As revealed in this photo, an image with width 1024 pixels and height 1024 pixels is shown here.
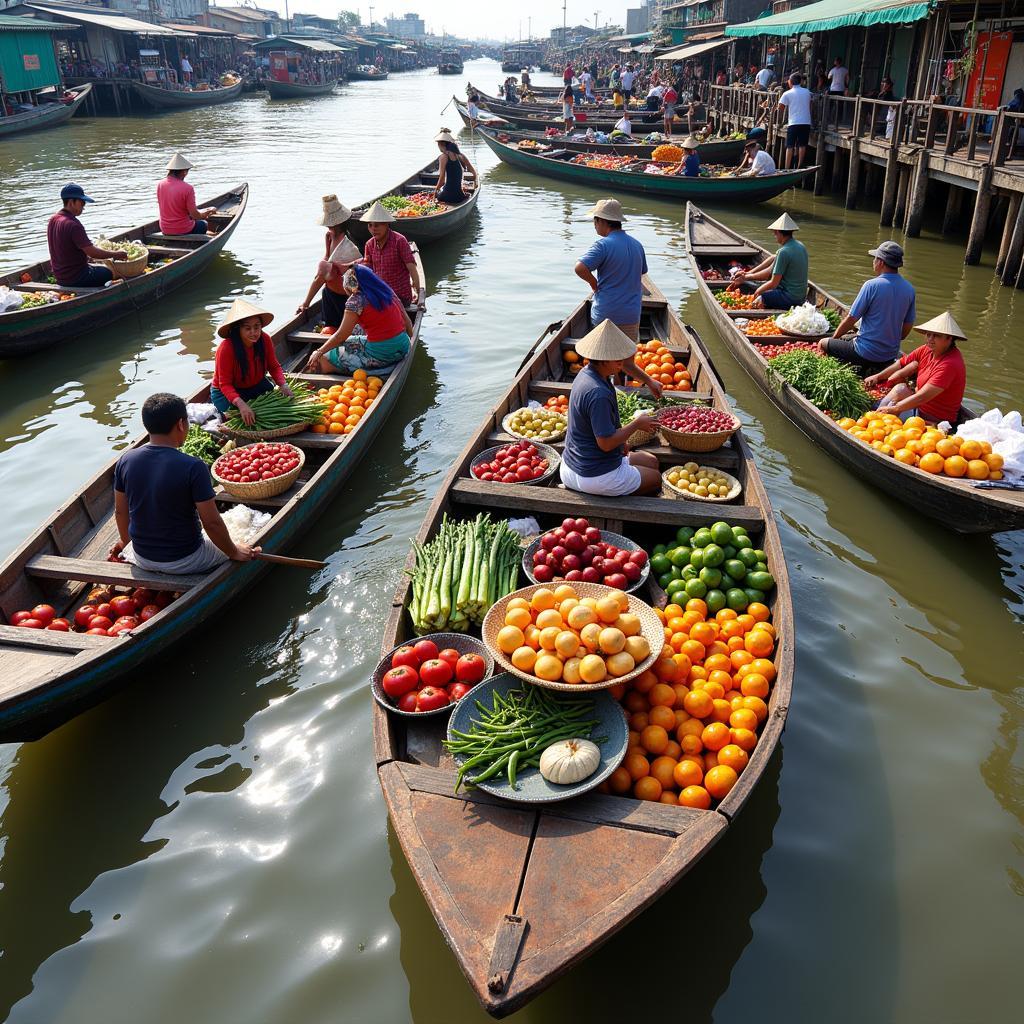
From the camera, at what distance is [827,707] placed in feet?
16.4

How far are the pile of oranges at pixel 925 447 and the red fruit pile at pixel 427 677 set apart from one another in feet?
14.2

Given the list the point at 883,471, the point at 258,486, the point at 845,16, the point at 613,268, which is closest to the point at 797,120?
the point at 845,16

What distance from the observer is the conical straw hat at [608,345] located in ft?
16.8

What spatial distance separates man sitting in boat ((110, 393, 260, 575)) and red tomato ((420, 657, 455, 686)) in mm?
1821

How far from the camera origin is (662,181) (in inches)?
765

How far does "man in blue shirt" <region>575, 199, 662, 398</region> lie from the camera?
25.0 ft

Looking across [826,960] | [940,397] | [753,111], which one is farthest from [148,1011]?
[753,111]

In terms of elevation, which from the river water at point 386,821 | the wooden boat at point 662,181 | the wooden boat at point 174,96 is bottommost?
the river water at point 386,821

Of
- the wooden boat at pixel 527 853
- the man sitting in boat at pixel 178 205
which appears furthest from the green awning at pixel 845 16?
the wooden boat at pixel 527 853

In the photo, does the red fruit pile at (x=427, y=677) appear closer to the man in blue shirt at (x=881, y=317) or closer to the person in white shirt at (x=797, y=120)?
the man in blue shirt at (x=881, y=317)

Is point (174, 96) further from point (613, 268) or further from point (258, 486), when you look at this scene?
point (258, 486)

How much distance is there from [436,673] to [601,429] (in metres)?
2.14

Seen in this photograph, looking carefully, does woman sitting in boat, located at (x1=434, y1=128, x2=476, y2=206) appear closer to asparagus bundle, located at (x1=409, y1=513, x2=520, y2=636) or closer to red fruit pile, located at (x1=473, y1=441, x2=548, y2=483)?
red fruit pile, located at (x1=473, y1=441, x2=548, y2=483)

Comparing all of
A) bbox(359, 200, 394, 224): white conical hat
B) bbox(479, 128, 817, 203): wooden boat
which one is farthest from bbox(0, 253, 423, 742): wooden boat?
bbox(479, 128, 817, 203): wooden boat
